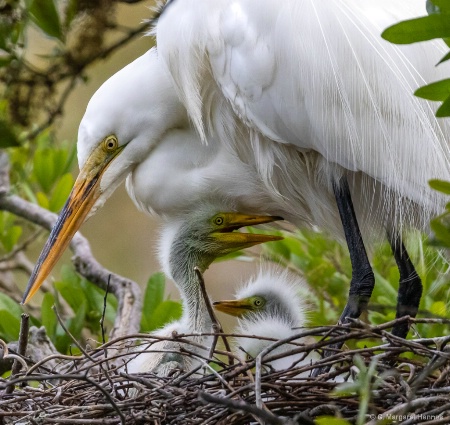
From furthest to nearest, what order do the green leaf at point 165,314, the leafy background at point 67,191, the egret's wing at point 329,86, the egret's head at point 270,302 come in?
the green leaf at point 165,314
the egret's head at point 270,302
the egret's wing at point 329,86
the leafy background at point 67,191

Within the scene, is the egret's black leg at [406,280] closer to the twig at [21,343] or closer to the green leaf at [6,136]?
the twig at [21,343]

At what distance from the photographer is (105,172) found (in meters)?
2.42

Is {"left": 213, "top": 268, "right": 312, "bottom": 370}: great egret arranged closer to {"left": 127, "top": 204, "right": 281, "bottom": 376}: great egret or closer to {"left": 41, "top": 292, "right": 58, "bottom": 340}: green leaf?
{"left": 127, "top": 204, "right": 281, "bottom": 376}: great egret

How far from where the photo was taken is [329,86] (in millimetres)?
2107

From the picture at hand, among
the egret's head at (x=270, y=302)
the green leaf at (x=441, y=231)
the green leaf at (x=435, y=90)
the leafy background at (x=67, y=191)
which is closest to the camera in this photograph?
the green leaf at (x=441, y=231)

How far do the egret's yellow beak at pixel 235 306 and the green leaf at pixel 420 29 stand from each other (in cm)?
133

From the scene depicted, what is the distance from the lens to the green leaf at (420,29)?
1.25m

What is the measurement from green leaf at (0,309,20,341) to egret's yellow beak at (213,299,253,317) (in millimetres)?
539

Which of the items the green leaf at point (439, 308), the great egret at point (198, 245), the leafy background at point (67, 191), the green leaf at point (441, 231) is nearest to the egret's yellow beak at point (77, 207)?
the leafy background at point (67, 191)

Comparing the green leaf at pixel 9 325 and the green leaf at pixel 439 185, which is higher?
the green leaf at pixel 439 185

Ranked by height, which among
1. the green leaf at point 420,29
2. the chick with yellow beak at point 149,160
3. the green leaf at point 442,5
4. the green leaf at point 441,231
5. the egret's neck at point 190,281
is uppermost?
the green leaf at point 442,5

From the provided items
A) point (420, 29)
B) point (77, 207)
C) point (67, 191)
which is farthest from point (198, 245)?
point (420, 29)

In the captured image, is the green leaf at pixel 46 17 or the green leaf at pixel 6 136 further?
the green leaf at pixel 46 17

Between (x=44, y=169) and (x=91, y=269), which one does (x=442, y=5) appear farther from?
(x=44, y=169)
